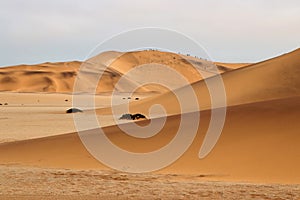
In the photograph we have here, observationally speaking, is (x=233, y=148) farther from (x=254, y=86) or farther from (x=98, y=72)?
(x=98, y=72)

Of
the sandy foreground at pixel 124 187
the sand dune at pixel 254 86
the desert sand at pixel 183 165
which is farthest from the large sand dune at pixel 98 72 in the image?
the sandy foreground at pixel 124 187

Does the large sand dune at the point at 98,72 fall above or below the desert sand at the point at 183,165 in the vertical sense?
above

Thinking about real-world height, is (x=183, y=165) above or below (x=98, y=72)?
below

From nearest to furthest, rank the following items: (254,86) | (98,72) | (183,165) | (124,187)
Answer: (124,187), (183,165), (254,86), (98,72)

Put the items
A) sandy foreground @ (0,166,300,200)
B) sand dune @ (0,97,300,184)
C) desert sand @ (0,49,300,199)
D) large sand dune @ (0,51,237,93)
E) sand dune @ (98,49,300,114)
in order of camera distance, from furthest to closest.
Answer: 1. large sand dune @ (0,51,237,93)
2. sand dune @ (98,49,300,114)
3. sand dune @ (0,97,300,184)
4. desert sand @ (0,49,300,199)
5. sandy foreground @ (0,166,300,200)

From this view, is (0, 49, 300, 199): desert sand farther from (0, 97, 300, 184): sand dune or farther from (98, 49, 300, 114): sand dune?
(98, 49, 300, 114): sand dune

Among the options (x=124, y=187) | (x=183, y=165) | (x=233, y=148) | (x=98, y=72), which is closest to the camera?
(x=124, y=187)

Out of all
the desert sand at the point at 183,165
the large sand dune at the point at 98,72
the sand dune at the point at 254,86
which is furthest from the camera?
the large sand dune at the point at 98,72

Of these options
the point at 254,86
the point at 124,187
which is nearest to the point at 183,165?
the point at 124,187

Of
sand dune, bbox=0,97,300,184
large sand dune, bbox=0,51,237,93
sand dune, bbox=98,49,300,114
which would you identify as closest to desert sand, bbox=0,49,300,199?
sand dune, bbox=0,97,300,184

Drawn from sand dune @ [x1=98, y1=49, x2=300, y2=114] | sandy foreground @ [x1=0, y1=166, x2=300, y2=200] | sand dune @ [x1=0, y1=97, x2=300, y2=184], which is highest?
sand dune @ [x1=98, y1=49, x2=300, y2=114]

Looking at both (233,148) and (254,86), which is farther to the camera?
(254,86)

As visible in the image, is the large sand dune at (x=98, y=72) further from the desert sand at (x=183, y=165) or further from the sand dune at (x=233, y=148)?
the desert sand at (x=183, y=165)

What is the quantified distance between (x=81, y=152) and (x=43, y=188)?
6415mm
